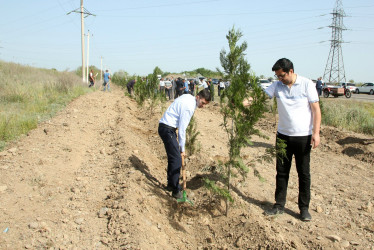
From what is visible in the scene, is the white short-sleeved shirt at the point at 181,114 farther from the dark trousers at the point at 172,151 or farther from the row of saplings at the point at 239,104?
the row of saplings at the point at 239,104

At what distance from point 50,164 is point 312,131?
4.04 meters

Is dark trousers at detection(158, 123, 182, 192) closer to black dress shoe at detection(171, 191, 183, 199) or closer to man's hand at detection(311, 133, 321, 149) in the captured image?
black dress shoe at detection(171, 191, 183, 199)

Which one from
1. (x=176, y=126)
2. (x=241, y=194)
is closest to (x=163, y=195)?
(x=176, y=126)

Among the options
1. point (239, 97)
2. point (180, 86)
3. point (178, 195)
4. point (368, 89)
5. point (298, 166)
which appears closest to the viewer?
point (239, 97)

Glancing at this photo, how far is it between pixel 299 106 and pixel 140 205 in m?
2.31

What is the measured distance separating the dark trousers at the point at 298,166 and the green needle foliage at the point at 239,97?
1.48ft

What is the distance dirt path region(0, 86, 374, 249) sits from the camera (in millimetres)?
3297

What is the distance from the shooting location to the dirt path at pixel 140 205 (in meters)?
3.30

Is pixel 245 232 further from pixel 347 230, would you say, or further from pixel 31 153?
pixel 31 153

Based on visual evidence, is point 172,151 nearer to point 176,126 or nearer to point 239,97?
point 176,126

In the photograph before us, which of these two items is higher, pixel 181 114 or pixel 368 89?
pixel 368 89

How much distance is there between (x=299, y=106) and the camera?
3607mm

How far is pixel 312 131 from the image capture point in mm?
3625

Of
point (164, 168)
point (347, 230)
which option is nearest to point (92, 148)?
point (164, 168)
